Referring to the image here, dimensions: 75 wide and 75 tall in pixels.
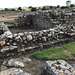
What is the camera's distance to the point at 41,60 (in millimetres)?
5195

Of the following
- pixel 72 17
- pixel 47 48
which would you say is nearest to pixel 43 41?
pixel 47 48

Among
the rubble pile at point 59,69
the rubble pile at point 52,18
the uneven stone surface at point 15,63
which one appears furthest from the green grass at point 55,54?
the rubble pile at point 52,18

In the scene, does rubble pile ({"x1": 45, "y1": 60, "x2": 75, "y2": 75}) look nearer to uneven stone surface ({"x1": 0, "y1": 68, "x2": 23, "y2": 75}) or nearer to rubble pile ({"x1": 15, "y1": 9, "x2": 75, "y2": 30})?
uneven stone surface ({"x1": 0, "y1": 68, "x2": 23, "y2": 75})

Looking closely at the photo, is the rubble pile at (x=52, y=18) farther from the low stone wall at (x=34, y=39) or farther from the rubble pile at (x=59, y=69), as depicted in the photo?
the rubble pile at (x=59, y=69)

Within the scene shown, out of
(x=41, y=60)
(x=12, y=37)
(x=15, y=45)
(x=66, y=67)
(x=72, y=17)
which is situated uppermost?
(x=72, y=17)

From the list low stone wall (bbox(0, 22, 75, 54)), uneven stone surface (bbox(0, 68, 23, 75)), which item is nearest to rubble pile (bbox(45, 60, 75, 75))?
uneven stone surface (bbox(0, 68, 23, 75))

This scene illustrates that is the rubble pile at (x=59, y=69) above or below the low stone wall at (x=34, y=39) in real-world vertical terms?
below

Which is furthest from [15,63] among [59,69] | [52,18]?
[52,18]

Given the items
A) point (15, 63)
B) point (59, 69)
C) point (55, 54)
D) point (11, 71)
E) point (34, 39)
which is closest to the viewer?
point (59, 69)

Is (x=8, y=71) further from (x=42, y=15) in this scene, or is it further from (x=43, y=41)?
(x=42, y=15)

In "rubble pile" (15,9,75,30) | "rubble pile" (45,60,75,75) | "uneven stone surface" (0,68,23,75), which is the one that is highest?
"rubble pile" (15,9,75,30)

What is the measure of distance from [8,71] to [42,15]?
773cm

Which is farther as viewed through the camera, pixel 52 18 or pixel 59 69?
pixel 52 18

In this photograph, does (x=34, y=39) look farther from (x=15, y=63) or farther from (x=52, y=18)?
(x=52, y=18)
